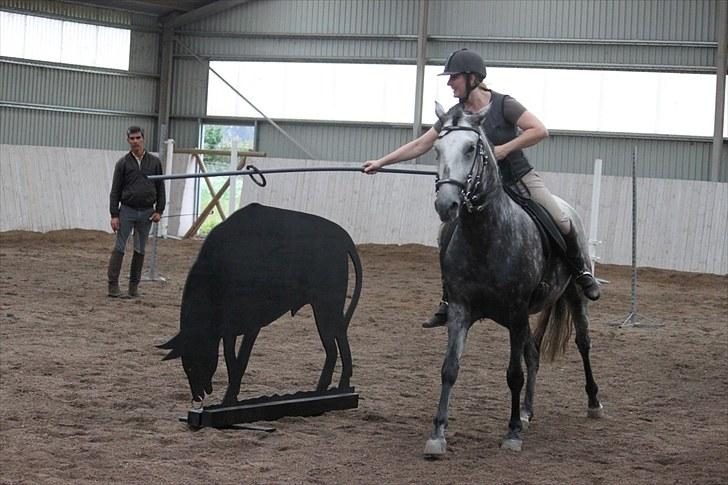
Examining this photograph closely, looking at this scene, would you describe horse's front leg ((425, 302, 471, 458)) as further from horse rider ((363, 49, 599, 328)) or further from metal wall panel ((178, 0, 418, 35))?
metal wall panel ((178, 0, 418, 35))

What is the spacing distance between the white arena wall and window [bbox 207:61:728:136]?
4.70 feet

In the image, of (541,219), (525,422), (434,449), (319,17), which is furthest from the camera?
(319,17)

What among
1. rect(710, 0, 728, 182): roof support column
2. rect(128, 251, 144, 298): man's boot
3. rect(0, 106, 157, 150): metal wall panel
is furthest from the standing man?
rect(0, 106, 157, 150): metal wall panel

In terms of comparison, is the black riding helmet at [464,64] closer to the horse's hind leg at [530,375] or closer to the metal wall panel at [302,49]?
the horse's hind leg at [530,375]

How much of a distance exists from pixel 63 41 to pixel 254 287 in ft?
74.9

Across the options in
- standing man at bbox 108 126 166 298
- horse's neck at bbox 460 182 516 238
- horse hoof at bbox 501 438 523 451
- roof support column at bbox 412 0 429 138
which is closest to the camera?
horse's neck at bbox 460 182 516 238

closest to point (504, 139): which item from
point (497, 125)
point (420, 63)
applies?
point (497, 125)

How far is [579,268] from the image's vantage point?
7.50 m

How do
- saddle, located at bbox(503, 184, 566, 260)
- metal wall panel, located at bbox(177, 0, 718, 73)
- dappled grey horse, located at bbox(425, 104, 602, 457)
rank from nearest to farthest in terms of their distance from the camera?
dappled grey horse, located at bbox(425, 104, 602, 457) < saddle, located at bbox(503, 184, 566, 260) < metal wall panel, located at bbox(177, 0, 718, 73)

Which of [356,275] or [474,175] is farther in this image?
[356,275]

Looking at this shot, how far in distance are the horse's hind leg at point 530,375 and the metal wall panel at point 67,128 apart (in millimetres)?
21834

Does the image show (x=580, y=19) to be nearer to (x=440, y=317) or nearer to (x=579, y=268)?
(x=579, y=268)

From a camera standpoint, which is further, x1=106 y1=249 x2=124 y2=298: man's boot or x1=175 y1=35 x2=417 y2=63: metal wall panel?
x1=175 y1=35 x2=417 y2=63: metal wall panel

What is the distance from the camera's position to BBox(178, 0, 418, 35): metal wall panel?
27406 millimetres
